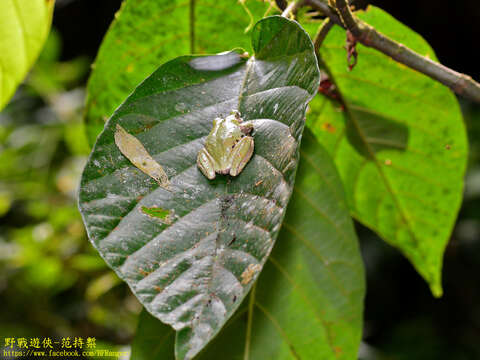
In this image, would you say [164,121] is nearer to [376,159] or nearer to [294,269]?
[294,269]

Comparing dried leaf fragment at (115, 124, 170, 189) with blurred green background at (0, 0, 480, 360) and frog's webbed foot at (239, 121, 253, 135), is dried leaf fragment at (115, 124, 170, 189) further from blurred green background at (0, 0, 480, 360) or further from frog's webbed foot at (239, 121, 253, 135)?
blurred green background at (0, 0, 480, 360)

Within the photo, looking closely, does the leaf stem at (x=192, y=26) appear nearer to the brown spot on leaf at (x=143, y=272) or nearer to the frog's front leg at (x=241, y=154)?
the frog's front leg at (x=241, y=154)

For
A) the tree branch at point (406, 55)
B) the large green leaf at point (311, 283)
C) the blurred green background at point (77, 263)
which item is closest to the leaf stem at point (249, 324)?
the large green leaf at point (311, 283)

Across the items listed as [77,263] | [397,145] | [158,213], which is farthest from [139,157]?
[77,263]

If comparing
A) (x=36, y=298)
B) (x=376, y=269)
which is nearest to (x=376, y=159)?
(x=376, y=269)

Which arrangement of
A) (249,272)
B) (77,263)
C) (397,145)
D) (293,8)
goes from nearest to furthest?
(249,272) < (293,8) < (397,145) < (77,263)

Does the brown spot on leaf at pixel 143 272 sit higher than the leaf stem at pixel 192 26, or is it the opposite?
the leaf stem at pixel 192 26

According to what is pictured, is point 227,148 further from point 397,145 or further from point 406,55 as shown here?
point 397,145
